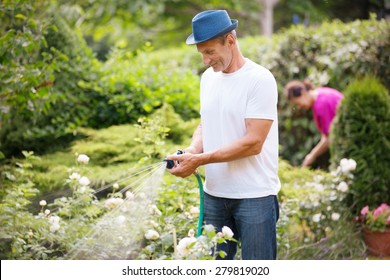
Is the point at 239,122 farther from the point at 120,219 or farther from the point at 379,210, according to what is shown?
the point at 379,210

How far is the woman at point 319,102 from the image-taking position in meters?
5.99

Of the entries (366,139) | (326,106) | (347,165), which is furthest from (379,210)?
(326,106)

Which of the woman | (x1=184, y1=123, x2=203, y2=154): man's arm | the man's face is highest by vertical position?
the man's face

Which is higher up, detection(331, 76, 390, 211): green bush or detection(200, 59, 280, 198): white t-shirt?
detection(200, 59, 280, 198): white t-shirt

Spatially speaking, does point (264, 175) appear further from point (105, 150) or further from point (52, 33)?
point (52, 33)

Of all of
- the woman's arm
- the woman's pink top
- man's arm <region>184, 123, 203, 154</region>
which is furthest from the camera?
the woman's arm

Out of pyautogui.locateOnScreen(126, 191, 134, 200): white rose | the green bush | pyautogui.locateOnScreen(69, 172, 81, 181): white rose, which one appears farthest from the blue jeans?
the green bush

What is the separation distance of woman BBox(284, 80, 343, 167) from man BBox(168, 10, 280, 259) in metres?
3.01

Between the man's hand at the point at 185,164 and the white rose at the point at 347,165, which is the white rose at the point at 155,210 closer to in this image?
the man's hand at the point at 185,164

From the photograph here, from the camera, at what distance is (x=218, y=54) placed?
299 centimetres

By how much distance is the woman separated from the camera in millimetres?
5988

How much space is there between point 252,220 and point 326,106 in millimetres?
3153

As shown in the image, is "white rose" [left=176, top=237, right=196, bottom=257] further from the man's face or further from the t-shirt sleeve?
A: the man's face
